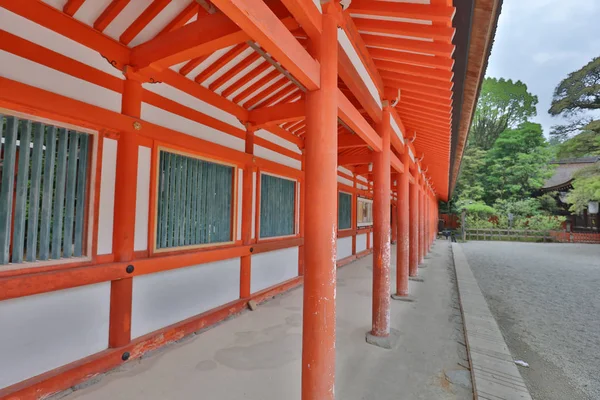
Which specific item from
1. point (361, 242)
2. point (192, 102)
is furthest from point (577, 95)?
point (192, 102)

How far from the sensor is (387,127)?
3432mm

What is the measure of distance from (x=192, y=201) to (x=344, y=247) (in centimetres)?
553

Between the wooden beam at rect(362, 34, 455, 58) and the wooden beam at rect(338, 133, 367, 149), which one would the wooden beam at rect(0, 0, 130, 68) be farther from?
the wooden beam at rect(338, 133, 367, 149)

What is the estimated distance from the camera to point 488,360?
276 centimetres

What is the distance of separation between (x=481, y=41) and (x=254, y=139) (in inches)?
121

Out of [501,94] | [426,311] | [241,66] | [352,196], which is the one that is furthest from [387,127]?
[501,94]

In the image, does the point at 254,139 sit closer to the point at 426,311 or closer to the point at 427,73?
the point at 427,73

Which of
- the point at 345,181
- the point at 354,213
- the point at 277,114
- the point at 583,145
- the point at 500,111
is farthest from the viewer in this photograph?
the point at 500,111

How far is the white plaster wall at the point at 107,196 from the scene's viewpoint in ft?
7.99

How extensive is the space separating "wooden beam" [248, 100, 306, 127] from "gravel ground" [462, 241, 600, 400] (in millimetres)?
3683

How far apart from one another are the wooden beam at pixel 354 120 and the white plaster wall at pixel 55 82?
2.04m

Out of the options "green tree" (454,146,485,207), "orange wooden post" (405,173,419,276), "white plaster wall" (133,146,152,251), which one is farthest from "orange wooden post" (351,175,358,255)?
"green tree" (454,146,485,207)

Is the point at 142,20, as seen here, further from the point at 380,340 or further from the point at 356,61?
the point at 380,340

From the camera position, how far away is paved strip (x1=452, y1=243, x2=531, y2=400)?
225 centimetres
